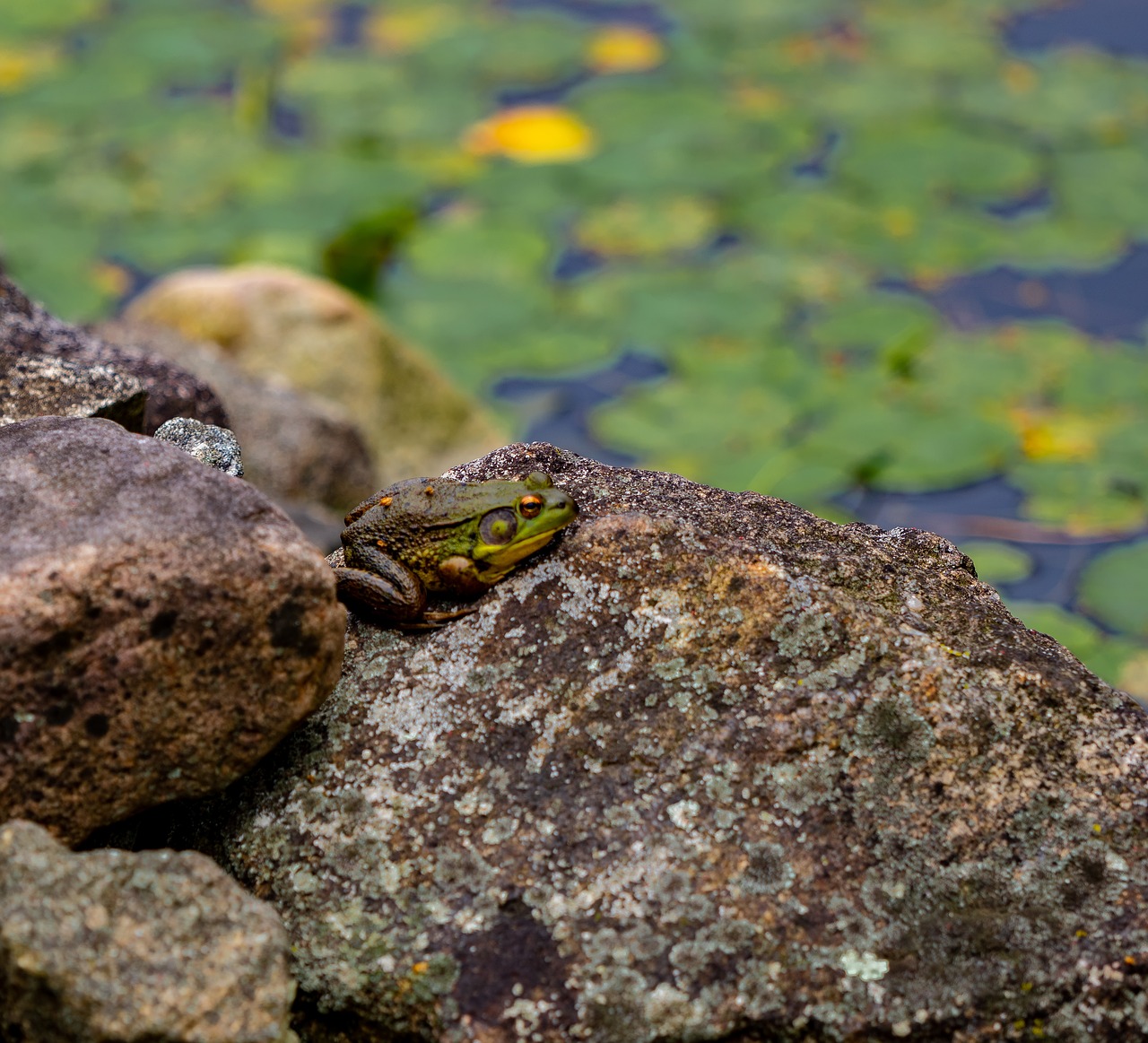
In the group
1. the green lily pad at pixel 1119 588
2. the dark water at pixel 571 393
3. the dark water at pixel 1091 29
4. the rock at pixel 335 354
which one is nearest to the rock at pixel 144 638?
the rock at pixel 335 354

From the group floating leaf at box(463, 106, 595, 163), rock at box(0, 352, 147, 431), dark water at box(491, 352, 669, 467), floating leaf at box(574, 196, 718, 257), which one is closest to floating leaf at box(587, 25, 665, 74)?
floating leaf at box(463, 106, 595, 163)

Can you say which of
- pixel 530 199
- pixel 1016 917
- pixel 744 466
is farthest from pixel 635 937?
pixel 530 199

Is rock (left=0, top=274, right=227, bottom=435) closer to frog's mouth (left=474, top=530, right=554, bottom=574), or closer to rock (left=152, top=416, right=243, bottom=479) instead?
rock (left=152, top=416, right=243, bottom=479)

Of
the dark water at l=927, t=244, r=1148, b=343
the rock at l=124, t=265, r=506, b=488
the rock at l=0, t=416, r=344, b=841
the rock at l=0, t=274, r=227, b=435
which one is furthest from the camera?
the dark water at l=927, t=244, r=1148, b=343

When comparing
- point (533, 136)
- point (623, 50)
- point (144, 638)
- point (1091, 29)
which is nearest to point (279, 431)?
point (144, 638)

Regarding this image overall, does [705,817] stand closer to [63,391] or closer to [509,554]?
[509,554]

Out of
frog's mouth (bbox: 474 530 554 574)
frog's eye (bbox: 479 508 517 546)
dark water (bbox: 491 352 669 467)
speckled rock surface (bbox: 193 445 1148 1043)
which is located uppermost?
frog's eye (bbox: 479 508 517 546)

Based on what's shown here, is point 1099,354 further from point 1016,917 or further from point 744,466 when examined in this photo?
point 1016,917
